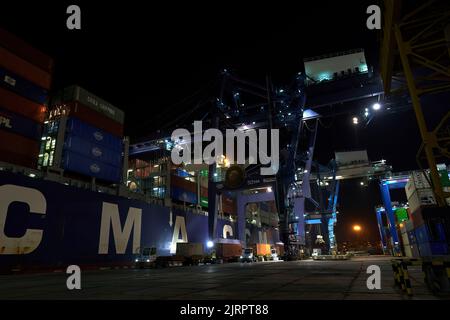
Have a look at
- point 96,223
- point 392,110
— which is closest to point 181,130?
point 96,223

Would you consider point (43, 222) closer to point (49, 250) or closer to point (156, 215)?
point (49, 250)

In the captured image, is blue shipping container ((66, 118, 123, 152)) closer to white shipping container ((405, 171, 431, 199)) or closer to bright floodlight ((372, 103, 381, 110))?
white shipping container ((405, 171, 431, 199))

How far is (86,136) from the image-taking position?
32.1 metres

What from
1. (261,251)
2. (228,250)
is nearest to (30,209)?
(228,250)

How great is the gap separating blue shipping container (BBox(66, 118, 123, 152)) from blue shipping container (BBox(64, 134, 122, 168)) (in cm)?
44

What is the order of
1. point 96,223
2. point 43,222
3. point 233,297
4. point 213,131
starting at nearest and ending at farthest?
point 233,297 → point 43,222 → point 96,223 → point 213,131

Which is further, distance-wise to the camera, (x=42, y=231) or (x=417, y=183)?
(x=42, y=231)

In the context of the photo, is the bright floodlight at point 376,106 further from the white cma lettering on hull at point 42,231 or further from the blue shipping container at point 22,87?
the blue shipping container at point 22,87

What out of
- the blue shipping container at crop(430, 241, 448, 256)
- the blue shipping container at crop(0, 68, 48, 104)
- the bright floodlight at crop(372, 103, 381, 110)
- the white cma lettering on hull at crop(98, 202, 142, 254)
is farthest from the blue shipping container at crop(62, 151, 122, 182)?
the bright floodlight at crop(372, 103, 381, 110)

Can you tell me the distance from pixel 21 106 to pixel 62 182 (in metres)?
7.78

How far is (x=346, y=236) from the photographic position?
8500 cm

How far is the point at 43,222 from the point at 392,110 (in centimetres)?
4227

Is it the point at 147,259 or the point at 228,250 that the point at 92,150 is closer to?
the point at 147,259

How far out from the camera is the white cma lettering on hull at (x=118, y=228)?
3197cm
